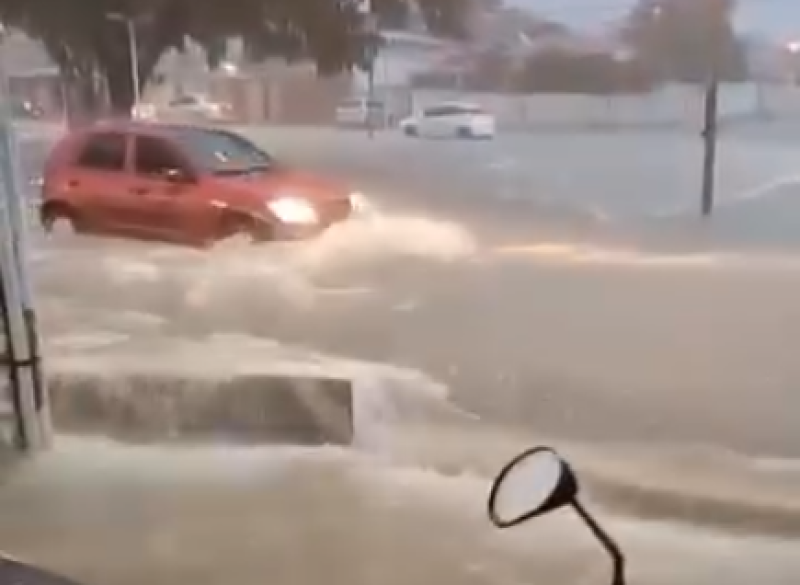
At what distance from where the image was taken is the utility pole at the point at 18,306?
164cm

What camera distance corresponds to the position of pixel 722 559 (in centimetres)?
141

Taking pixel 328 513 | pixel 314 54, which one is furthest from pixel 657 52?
pixel 328 513

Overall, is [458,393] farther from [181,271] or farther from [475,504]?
[181,271]

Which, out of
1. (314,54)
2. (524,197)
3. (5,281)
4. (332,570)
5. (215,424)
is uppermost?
(314,54)

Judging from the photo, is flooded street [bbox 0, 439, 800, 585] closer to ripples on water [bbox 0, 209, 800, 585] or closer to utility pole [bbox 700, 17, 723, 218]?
ripples on water [bbox 0, 209, 800, 585]

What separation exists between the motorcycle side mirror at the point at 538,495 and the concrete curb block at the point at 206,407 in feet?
0.77

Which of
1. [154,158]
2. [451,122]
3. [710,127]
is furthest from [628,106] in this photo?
[154,158]

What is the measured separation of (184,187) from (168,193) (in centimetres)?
2

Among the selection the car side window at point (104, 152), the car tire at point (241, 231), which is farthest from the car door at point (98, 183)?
the car tire at point (241, 231)

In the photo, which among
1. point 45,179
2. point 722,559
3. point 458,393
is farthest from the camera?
point 45,179

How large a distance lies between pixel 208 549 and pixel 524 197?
1.76 ft

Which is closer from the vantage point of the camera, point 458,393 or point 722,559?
point 722,559

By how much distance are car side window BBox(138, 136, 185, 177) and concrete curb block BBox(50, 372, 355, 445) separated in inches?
9.5

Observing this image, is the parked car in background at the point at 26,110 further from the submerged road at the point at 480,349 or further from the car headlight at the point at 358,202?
the car headlight at the point at 358,202
